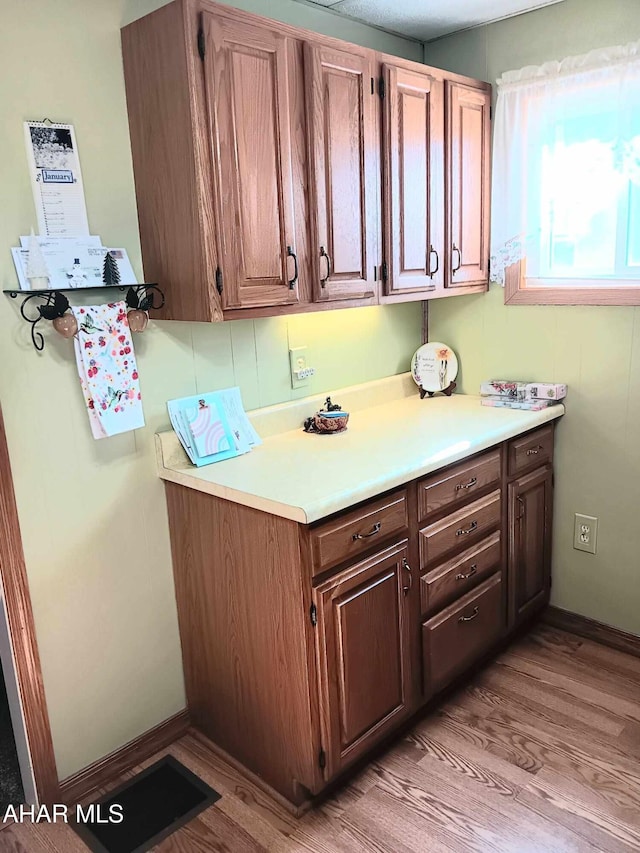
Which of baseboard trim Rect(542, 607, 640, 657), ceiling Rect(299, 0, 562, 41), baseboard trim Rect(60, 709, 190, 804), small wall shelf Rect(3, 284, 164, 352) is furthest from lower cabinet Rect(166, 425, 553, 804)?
ceiling Rect(299, 0, 562, 41)

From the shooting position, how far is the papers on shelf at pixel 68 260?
1.86 meters

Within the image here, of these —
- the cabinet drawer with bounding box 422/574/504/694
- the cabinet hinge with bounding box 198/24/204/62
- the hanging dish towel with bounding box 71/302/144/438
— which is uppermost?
the cabinet hinge with bounding box 198/24/204/62

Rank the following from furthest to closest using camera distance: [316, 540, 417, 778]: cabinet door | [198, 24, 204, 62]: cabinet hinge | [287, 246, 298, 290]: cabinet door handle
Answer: [287, 246, 298, 290]: cabinet door handle < [316, 540, 417, 778]: cabinet door < [198, 24, 204, 62]: cabinet hinge

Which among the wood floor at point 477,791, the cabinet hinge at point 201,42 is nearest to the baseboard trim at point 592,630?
the wood floor at point 477,791

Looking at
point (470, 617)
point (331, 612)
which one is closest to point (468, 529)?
point (470, 617)

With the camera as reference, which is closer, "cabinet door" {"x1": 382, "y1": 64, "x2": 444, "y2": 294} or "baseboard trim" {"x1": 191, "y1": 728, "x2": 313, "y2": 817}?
"baseboard trim" {"x1": 191, "y1": 728, "x2": 313, "y2": 817}

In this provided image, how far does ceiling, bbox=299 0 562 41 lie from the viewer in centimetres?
247

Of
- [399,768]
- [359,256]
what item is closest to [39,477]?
[359,256]

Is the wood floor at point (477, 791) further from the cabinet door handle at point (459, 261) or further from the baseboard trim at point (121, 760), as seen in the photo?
the cabinet door handle at point (459, 261)

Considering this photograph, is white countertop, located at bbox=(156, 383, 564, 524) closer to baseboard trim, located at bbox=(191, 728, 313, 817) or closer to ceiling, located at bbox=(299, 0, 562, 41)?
baseboard trim, located at bbox=(191, 728, 313, 817)

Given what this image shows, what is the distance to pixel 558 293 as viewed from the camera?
8.99ft

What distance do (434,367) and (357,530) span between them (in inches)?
50.5

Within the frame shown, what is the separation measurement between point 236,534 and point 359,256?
1.00 meters

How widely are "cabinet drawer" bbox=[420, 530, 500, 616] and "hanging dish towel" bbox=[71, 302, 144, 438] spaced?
1057 mm
